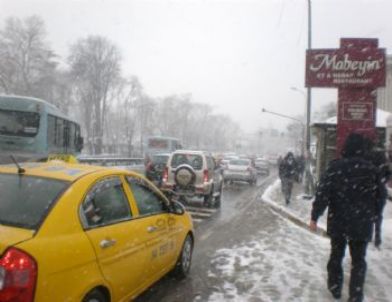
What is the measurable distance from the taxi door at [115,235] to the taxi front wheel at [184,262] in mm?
1528

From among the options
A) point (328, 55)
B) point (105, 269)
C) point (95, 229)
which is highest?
point (328, 55)

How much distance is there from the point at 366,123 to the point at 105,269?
939 centimetres

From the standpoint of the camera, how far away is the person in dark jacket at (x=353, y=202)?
19.0 feet

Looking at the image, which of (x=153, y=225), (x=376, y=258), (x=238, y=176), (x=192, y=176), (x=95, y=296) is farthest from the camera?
(x=238, y=176)

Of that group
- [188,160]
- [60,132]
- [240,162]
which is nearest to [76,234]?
[188,160]

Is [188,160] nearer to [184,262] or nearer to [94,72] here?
[184,262]

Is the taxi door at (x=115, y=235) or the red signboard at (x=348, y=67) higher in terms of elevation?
the red signboard at (x=348, y=67)

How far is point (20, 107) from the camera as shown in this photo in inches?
698

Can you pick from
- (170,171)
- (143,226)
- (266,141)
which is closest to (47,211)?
(143,226)

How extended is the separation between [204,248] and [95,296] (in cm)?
510

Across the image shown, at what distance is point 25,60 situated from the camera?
62.1 m

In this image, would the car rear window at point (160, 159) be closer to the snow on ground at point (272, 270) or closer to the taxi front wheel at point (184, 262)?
the snow on ground at point (272, 270)

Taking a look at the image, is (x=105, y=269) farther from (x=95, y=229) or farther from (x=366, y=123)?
(x=366, y=123)

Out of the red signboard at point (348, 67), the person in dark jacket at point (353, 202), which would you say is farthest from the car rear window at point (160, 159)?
the person in dark jacket at point (353, 202)
